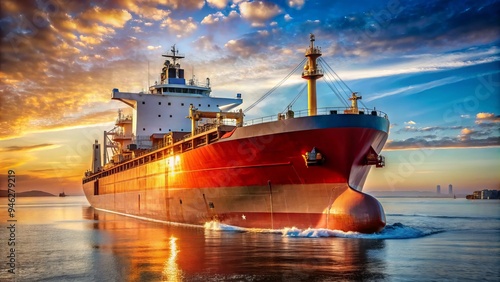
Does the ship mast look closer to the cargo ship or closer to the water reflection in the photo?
the cargo ship

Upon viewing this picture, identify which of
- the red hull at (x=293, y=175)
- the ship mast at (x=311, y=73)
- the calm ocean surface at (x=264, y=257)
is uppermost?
the ship mast at (x=311, y=73)

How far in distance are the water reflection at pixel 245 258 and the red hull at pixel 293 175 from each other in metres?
1.10

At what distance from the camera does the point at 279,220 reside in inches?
733

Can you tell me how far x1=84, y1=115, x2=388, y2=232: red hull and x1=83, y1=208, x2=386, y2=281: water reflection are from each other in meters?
1.10

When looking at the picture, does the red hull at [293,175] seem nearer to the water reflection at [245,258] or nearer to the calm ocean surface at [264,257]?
the calm ocean surface at [264,257]

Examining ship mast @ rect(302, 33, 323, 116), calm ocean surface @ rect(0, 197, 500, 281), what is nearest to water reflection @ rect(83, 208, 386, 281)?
calm ocean surface @ rect(0, 197, 500, 281)

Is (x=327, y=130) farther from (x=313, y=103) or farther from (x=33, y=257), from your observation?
(x=33, y=257)

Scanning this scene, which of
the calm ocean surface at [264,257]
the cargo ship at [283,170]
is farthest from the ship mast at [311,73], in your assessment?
the calm ocean surface at [264,257]

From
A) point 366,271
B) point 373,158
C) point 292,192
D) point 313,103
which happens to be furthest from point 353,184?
point 366,271

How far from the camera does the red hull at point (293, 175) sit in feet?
56.8

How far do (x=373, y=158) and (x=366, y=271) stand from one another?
311 inches

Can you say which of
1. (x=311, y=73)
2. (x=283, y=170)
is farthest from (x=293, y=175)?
(x=311, y=73)

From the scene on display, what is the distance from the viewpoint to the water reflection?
10914mm

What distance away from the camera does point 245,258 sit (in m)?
13.2
